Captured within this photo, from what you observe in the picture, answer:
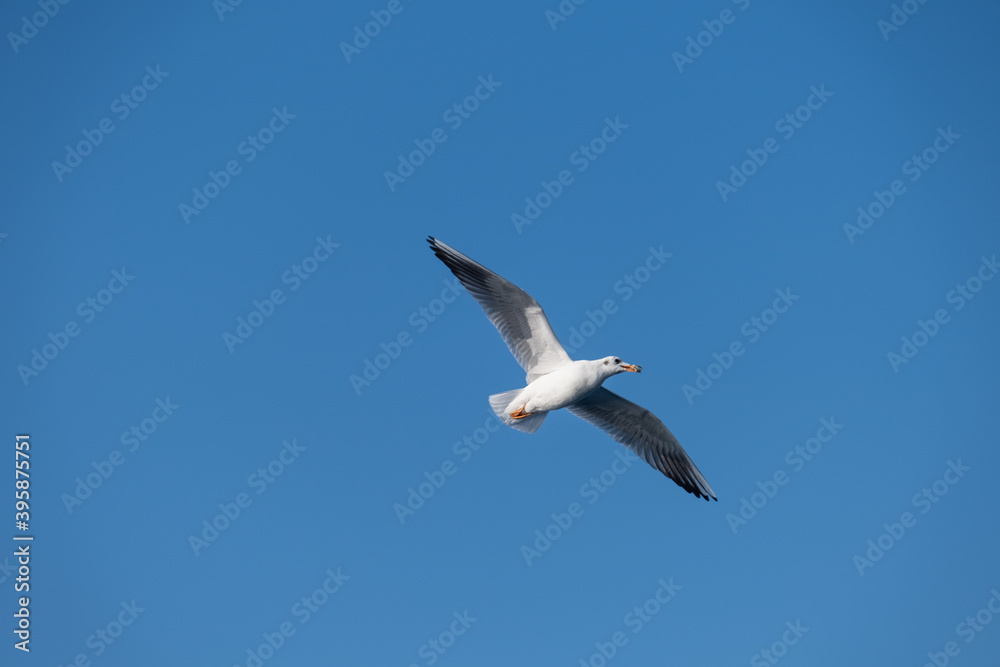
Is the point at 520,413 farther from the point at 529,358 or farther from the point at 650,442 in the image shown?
the point at 650,442

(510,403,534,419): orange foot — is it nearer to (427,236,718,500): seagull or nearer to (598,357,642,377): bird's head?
(427,236,718,500): seagull

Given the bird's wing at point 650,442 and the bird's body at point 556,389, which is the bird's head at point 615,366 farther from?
the bird's wing at point 650,442

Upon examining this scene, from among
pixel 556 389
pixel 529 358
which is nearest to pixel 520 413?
pixel 556 389

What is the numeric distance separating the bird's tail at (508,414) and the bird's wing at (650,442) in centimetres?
97

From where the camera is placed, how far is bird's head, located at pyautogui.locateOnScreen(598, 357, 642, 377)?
506 inches

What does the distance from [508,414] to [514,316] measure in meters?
1.23

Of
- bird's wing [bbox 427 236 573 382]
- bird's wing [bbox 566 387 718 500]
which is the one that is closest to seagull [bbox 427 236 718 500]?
bird's wing [bbox 427 236 573 382]

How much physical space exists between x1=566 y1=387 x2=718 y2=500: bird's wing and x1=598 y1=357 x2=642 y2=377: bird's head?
1008 mm

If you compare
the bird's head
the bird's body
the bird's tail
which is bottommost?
the bird's tail

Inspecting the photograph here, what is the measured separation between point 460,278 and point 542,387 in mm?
1724

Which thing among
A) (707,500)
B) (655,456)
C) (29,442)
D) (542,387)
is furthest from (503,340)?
(29,442)

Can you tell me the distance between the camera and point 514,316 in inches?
508

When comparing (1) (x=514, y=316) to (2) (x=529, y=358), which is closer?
(1) (x=514, y=316)

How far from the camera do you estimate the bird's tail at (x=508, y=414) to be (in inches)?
508
